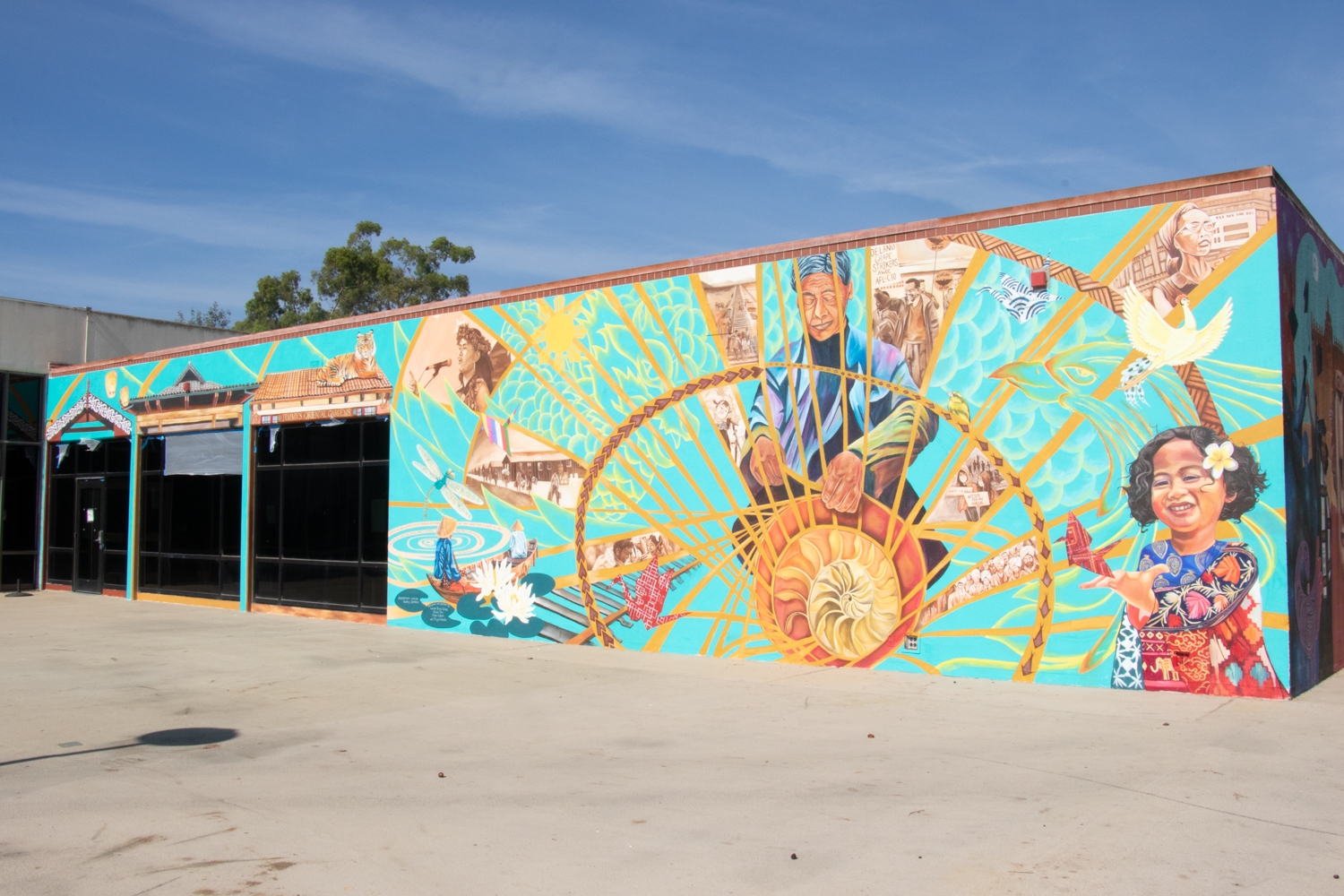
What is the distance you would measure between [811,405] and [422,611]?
24.3ft

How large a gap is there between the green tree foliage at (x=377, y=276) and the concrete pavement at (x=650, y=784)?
3617 cm

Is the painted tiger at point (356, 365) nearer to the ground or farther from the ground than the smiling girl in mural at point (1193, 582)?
farther from the ground

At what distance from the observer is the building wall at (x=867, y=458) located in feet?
31.8

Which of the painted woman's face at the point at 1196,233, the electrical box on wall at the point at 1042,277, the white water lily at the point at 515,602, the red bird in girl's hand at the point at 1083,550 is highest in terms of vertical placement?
the painted woman's face at the point at 1196,233

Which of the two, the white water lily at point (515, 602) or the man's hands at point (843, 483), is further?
the white water lily at point (515, 602)

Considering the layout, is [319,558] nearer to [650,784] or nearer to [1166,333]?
[650,784]

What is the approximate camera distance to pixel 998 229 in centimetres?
1080

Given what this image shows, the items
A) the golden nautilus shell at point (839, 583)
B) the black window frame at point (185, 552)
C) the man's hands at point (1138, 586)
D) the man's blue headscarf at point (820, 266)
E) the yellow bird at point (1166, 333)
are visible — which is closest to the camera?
the yellow bird at point (1166, 333)

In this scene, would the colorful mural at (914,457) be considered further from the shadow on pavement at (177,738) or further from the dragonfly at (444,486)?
the shadow on pavement at (177,738)

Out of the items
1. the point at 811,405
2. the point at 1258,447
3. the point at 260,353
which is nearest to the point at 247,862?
the point at 811,405

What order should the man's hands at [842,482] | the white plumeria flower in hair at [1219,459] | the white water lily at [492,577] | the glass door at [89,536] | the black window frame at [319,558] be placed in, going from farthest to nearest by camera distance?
the glass door at [89,536]
the black window frame at [319,558]
the white water lily at [492,577]
the man's hands at [842,482]
the white plumeria flower in hair at [1219,459]

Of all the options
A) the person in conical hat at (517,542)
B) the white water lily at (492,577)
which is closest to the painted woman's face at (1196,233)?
the person in conical hat at (517,542)

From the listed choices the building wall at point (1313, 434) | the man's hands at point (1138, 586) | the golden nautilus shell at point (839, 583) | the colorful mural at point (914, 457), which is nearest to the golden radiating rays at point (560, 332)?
the colorful mural at point (914, 457)

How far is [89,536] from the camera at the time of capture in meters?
22.1
